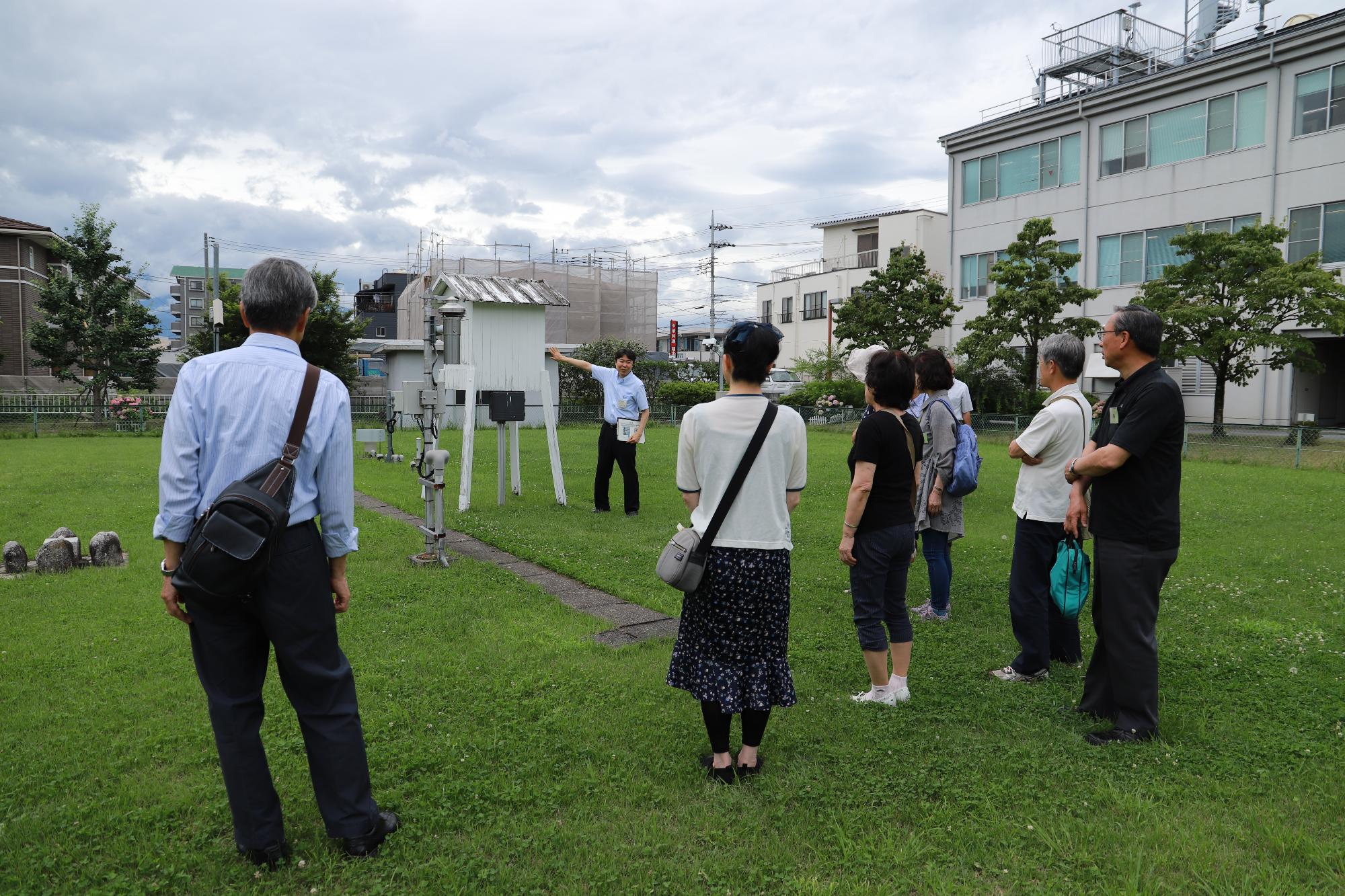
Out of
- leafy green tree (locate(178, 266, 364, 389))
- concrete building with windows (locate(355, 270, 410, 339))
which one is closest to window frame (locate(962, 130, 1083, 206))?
leafy green tree (locate(178, 266, 364, 389))

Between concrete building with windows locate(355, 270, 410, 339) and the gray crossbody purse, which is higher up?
concrete building with windows locate(355, 270, 410, 339)

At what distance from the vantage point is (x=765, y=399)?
345cm

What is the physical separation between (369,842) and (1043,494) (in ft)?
12.2

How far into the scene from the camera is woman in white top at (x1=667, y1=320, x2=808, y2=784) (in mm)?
3402

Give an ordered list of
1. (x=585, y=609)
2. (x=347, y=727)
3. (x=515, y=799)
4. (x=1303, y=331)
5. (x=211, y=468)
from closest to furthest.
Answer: (x=211, y=468)
(x=347, y=727)
(x=515, y=799)
(x=585, y=609)
(x=1303, y=331)

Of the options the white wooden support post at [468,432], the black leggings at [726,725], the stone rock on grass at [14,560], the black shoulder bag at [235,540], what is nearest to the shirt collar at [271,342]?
the black shoulder bag at [235,540]

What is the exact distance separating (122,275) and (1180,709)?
32.5 m

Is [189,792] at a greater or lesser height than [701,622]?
lesser

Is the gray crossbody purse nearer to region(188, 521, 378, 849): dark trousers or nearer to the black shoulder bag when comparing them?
region(188, 521, 378, 849): dark trousers

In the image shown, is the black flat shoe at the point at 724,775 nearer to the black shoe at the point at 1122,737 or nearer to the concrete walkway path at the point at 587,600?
the black shoe at the point at 1122,737

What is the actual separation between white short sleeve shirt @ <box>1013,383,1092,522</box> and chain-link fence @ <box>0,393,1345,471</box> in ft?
34.2

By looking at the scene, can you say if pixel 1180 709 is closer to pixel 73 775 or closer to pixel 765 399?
pixel 765 399

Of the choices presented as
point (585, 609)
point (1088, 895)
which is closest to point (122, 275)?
point (585, 609)

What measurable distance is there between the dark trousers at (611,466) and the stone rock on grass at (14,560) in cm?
547
